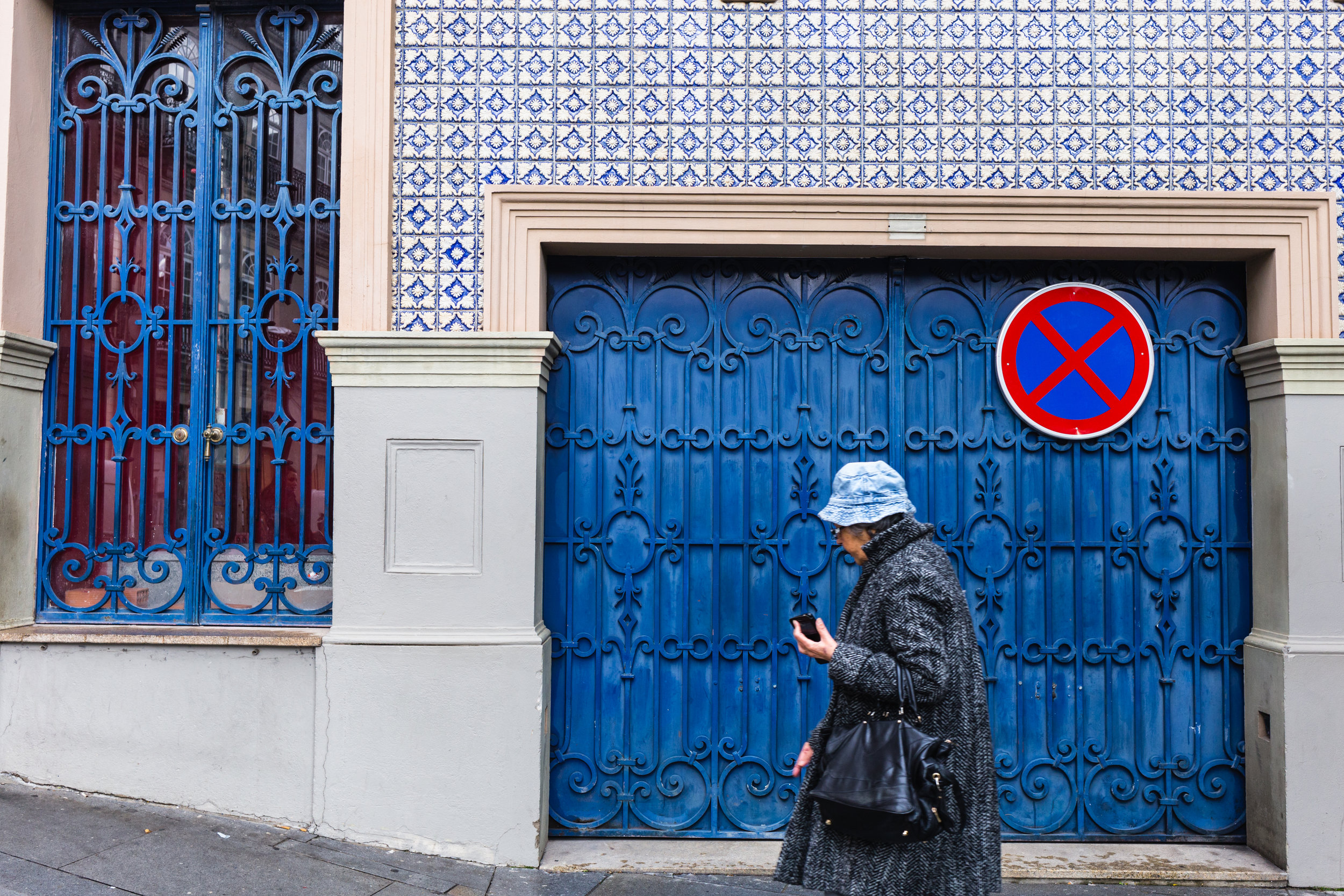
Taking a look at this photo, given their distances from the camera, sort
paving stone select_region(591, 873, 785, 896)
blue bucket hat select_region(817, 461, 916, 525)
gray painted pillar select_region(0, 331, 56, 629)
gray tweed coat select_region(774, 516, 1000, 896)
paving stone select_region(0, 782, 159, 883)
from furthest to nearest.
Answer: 1. gray painted pillar select_region(0, 331, 56, 629)
2. paving stone select_region(591, 873, 785, 896)
3. paving stone select_region(0, 782, 159, 883)
4. blue bucket hat select_region(817, 461, 916, 525)
5. gray tweed coat select_region(774, 516, 1000, 896)

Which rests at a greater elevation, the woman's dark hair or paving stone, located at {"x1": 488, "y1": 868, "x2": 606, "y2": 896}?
the woman's dark hair

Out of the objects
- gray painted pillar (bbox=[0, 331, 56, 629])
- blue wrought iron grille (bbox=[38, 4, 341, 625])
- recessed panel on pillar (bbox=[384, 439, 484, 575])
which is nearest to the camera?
recessed panel on pillar (bbox=[384, 439, 484, 575])

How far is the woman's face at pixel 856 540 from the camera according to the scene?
286 cm

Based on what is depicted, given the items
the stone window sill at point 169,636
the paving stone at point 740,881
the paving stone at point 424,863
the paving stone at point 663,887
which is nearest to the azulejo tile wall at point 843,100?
the stone window sill at point 169,636

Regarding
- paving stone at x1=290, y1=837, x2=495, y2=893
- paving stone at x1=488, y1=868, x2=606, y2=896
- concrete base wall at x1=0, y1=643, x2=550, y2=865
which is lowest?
paving stone at x1=488, y1=868, x2=606, y2=896

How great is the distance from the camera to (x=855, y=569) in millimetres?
4539

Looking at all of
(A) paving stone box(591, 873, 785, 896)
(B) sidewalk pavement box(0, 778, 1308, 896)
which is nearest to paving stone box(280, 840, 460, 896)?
(B) sidewalk pavement box(0, 778, 1308, 896)

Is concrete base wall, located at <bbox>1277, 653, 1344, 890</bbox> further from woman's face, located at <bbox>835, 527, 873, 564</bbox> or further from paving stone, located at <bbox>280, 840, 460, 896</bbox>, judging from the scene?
paving stone, located at <bbox>280, 840, 460, 896</bbox>

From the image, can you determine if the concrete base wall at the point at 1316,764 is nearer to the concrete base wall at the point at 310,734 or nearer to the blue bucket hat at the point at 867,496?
the blue bucket hat at the point at 867,496

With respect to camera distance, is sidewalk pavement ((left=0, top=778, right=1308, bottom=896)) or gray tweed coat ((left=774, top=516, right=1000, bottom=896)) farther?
sidewalk pavement ((left=0, top=778, right=1308, bottom=896))

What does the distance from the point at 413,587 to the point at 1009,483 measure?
2.75 metres

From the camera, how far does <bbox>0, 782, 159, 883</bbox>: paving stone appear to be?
12.4ft

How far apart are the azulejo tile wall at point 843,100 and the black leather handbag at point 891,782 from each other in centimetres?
258

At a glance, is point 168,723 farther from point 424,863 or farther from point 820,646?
point 820,646
